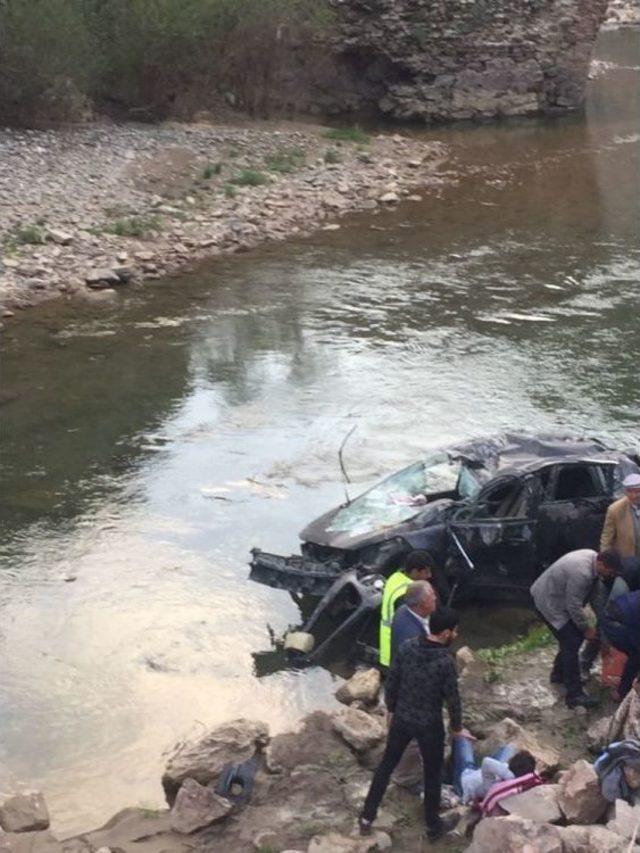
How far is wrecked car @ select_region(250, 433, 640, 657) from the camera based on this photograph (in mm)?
11453

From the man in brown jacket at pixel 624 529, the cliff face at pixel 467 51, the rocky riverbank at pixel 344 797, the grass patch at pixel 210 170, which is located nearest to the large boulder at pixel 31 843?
the rocky riverbank at pixel 344 797

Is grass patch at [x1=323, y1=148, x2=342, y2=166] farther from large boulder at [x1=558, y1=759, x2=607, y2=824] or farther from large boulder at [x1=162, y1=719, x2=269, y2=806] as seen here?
large boulder at [x1=558, y1=759, x2=607, y2=824]

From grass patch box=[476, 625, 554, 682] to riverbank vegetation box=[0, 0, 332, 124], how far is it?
25401mm

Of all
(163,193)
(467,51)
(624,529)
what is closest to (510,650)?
(624,529)

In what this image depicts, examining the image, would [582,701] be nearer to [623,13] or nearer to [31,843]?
[31,843]

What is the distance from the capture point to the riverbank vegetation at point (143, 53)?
32.4 m

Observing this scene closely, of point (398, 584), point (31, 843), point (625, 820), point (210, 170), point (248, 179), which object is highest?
point (210, 170)

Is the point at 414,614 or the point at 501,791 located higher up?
the point at 414,614

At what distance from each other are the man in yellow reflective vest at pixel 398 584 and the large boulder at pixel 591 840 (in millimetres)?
2303

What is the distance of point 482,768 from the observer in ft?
27.2

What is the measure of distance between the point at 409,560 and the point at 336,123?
35096 millimetres

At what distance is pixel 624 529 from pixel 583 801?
10.4 ft

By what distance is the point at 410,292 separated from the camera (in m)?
23.8

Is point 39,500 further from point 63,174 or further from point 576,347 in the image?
point 63,174
